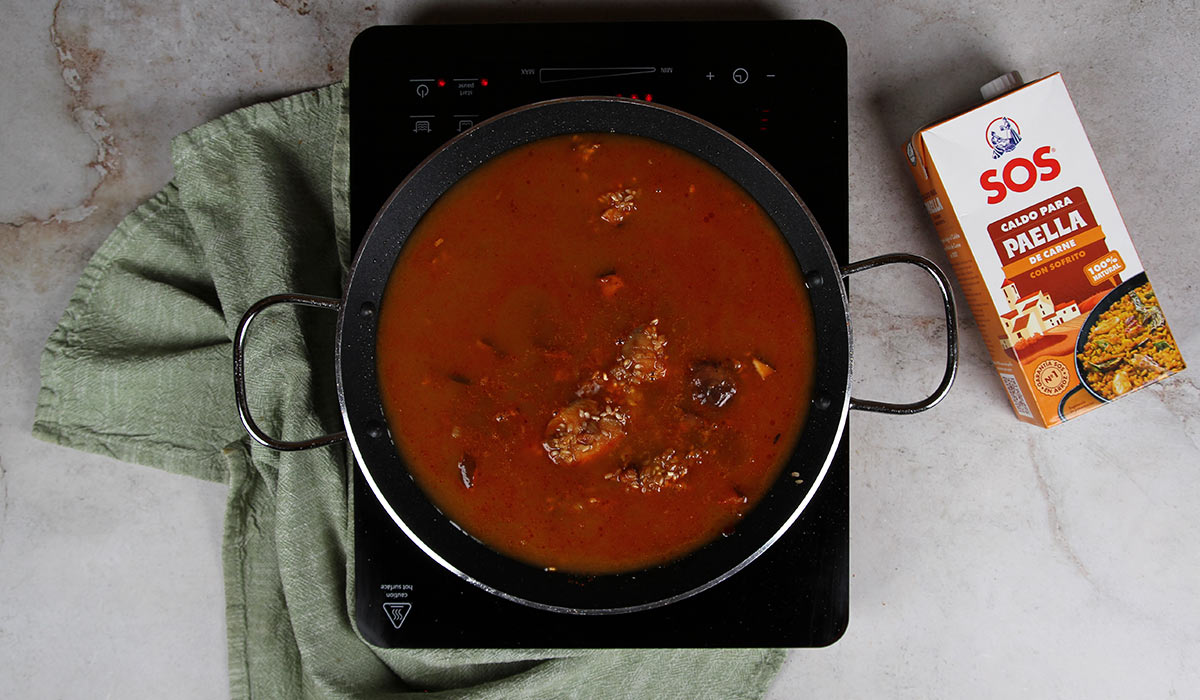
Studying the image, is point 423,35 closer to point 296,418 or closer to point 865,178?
point 296,418

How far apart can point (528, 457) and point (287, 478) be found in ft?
1.36

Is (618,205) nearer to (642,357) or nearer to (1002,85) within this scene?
(642,357)

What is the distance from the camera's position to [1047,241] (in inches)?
42.7

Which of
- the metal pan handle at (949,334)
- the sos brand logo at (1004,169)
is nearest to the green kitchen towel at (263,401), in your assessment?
the metal pan handle at (949,334)

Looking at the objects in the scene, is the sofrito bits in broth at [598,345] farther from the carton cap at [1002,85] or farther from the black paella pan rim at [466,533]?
the carton cap at [1002,85]

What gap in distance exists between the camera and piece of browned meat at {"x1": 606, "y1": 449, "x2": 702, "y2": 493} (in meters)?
0.98

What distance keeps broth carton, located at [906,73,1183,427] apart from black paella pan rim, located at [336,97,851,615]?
0.87 ft

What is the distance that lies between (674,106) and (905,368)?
532 millimetres

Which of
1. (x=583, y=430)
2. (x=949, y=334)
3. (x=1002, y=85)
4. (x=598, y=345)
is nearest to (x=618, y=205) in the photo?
(x=598, y=345)

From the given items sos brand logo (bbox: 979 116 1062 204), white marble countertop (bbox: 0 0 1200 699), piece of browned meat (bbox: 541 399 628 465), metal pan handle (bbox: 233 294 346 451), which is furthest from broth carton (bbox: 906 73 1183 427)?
metal pan handle (bbox: 233 294 346 451)

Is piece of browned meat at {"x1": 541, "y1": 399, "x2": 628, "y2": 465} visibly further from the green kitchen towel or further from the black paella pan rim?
the green kitchen towel

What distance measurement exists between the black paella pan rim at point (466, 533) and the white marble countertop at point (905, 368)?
0.84ft

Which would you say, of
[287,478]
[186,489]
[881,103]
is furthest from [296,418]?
[881,103]

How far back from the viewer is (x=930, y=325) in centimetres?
121
